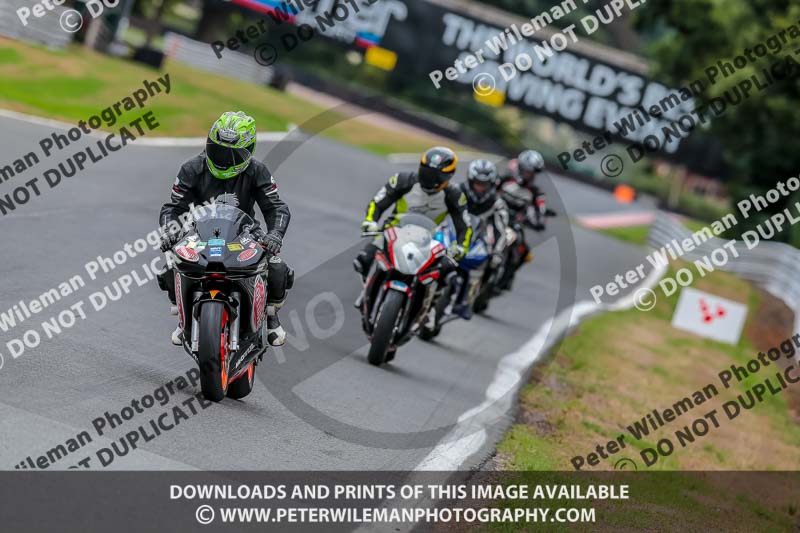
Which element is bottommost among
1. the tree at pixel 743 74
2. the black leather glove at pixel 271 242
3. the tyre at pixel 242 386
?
the tyre at pixel 242 386

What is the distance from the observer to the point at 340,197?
1014 inches

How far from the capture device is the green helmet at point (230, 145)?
8250 millimetres

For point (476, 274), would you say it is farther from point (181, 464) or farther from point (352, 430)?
point (181, 464)

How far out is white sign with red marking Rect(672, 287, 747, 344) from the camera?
1698cm

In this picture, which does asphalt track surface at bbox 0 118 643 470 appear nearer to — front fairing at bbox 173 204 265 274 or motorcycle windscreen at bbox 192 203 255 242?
front fairing at bbox 173 204 265 274

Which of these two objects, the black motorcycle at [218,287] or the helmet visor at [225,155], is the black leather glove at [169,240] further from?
the helmet visor at [225,155]

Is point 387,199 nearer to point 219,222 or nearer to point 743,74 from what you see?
point 219,222

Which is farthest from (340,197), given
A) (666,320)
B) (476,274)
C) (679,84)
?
(679,84)

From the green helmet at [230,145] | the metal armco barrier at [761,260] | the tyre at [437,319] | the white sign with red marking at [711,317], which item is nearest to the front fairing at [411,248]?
the tyre at [437,319]

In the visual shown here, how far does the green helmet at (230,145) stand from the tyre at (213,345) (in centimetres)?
103

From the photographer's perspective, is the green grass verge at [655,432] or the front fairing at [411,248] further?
the front fairing at [411,248]

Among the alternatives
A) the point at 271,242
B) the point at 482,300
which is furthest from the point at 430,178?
the point at 482,300

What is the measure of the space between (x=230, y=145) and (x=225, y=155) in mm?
97

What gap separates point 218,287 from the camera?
805 cm
